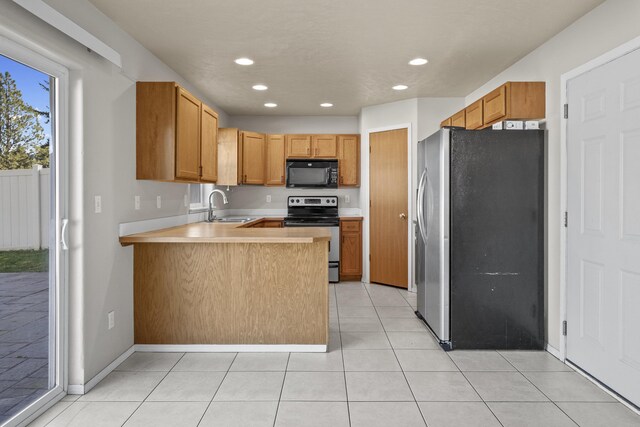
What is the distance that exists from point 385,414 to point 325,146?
439 cm

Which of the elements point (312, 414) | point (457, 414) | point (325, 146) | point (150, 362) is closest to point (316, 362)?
point (312, 414)

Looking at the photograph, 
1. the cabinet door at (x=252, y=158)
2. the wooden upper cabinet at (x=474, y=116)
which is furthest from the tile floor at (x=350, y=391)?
Answer: the cabinet door at (x=252, y=158)

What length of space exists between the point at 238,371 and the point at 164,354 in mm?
681

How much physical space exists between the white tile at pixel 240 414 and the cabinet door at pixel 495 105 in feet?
8.85

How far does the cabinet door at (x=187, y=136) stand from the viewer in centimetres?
331

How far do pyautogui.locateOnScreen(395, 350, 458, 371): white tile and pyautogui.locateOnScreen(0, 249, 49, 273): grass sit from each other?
2.31m

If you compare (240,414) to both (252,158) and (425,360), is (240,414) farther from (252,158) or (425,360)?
(252,158)

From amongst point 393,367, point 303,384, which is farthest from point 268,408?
point 393,367

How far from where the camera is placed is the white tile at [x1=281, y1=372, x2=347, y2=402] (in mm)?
2463

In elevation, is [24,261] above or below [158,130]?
below

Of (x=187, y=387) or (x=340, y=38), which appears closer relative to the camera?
(x=187, y=387)

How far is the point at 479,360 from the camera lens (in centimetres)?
305

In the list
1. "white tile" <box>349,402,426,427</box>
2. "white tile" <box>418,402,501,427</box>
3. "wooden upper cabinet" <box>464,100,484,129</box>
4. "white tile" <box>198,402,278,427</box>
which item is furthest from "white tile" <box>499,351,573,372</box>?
"wooden upper cabinet" <box>464,100,484,129</box>

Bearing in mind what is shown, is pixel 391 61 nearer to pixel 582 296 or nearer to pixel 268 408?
pixel 582 296
